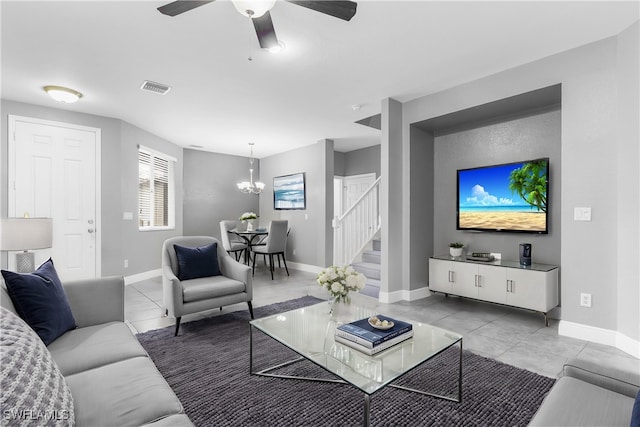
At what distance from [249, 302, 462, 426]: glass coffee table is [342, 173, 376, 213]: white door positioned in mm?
4837

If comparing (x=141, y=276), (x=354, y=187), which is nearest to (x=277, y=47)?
(x=141, y=276)

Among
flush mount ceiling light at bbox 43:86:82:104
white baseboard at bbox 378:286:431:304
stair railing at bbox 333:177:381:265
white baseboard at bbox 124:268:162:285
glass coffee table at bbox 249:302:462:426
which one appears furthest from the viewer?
stair railing at bbox 333:177:381:265

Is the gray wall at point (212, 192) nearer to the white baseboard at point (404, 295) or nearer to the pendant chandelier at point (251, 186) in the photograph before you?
the pendant chandelier at point (251, 186)

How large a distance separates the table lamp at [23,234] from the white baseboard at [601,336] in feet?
15.4

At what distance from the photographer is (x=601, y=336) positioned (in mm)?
2729

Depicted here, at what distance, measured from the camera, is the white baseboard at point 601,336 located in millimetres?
2512

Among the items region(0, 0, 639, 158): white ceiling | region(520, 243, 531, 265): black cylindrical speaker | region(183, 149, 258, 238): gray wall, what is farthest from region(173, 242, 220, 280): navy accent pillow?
region(183, 149, 258, 238): gray wall

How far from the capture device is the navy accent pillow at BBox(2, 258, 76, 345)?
1618 millimetres

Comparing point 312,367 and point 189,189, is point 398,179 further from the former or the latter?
point 189,189

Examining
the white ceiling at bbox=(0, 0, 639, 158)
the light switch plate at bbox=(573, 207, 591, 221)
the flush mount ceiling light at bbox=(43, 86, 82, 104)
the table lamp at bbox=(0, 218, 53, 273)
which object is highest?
the white ceiling at bbox=(0, 0, 639, 158)

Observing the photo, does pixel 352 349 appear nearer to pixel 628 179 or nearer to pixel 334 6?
pixel 334 6

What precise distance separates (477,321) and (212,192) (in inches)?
234

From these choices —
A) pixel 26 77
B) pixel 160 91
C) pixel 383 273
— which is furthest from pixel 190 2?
pixel 383 273

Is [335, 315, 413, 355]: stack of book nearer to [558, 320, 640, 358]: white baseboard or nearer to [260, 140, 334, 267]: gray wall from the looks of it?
[558, 320, 640, 358]: white baseboard
